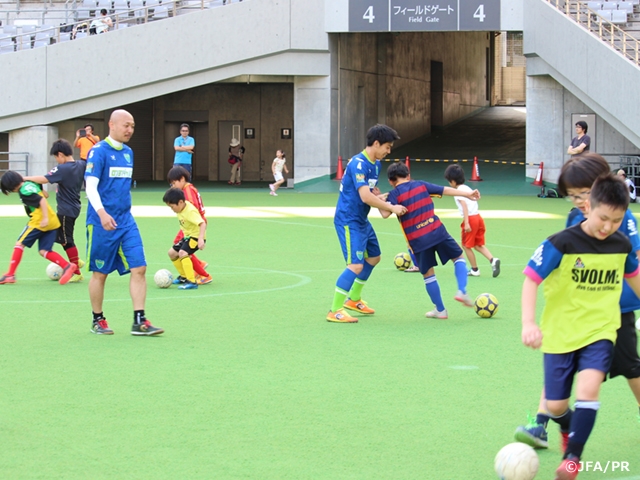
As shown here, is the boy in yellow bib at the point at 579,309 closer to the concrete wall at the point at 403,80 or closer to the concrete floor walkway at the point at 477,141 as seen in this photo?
the concrete wall at the point at 403,80

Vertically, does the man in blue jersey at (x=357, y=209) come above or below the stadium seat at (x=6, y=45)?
below

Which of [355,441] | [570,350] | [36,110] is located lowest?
[355,441]

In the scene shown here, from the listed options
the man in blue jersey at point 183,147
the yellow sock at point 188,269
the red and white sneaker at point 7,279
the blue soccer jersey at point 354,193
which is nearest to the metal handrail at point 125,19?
the man in blue jersey at point 183,147

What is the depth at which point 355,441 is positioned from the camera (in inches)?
221

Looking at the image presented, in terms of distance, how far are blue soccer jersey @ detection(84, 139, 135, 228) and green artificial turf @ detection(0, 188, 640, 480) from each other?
1.09 meters

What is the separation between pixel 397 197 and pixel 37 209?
4844 mm

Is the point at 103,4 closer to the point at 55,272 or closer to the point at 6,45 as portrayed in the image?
the point at 6,45

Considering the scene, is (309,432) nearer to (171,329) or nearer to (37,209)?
(171,329)

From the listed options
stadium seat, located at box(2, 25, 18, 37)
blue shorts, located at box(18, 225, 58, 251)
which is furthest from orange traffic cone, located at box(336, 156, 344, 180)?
blue shorts, located at box(18, 225, 58, 251)

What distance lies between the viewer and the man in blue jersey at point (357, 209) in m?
9.41

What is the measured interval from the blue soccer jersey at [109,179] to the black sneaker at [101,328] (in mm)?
903

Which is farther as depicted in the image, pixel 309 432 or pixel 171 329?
pixel 171 329

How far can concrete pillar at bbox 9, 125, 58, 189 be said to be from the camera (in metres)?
33.9

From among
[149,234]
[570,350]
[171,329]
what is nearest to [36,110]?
[149,234]
